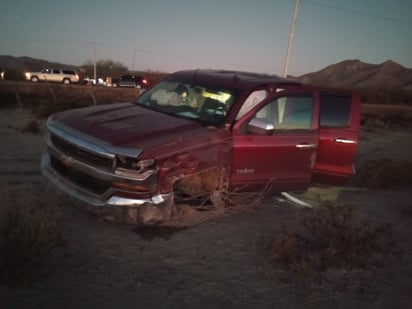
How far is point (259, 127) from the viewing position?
5168 millimetres

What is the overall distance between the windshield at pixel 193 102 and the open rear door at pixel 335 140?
63.3 inches

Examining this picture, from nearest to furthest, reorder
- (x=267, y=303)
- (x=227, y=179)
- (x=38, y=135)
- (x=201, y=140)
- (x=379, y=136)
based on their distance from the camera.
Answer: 1. (x=267, y=303)
2. (x=201, y=140)
3. (x=227, y=179)
4. (x=38, y=135)
5. (x=379, y=136)

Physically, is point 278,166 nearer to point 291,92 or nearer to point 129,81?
point 291,92

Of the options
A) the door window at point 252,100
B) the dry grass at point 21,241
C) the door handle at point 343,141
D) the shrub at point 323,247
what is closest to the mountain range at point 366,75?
the door handle at point 343,141

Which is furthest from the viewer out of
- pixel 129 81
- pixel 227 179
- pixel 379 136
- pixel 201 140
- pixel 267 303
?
pixel 129 81

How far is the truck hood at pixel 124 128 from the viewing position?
173 inches

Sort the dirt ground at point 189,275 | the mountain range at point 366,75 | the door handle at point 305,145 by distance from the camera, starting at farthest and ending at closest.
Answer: the mountain range at point 366,75
the door handle at point 305,145
the dirt ground at point 189,275

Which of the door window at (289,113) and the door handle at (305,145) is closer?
the door window at (289,113)

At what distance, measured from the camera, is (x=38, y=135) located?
1105 cm

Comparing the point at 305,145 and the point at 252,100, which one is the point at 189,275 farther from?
the point at 305,145

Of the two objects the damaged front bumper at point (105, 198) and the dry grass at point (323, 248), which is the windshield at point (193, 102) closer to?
the damaged front bumper at point (105, 198)

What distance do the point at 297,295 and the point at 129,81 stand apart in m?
45.7

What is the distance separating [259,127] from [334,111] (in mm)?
1840

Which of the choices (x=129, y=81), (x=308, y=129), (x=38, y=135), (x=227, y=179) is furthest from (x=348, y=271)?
(x=129, y=81)
